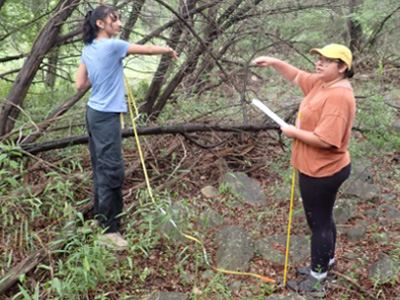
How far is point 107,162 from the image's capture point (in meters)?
3.34

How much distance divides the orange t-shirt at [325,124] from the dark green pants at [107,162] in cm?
162

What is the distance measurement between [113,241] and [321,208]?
1.92 metres

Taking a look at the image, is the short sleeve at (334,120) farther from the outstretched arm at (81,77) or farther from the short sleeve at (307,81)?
the outstretched arm at (81,77)

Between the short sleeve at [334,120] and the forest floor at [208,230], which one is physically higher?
the short sleeve at [334,120]

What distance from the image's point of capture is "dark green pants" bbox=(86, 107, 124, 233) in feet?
10.8

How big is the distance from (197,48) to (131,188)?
2369mm

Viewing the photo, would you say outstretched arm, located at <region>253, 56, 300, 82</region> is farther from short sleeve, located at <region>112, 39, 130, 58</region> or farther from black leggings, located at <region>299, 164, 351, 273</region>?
short sleeve, located at <region>112, 39, 130, 58</region>

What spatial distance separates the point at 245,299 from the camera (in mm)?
2848

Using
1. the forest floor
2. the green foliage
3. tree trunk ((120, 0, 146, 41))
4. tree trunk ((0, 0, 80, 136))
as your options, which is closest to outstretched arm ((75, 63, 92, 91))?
the forest floor

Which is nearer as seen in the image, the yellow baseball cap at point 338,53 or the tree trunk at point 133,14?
the yellow baseball cap at point 338,53

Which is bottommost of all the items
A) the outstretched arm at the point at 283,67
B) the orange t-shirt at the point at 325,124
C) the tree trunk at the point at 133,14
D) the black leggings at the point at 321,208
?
the black leggings at the point at 321,208

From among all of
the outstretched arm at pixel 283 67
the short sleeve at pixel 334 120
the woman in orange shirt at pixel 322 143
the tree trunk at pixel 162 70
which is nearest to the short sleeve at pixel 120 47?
the outstretched arm at pixel 283 67

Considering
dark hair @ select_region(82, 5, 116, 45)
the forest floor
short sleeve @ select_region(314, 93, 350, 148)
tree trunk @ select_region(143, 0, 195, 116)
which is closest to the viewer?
short sleeve @ select_region(314, 93, 350, 148)

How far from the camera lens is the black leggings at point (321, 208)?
8.53 ft
